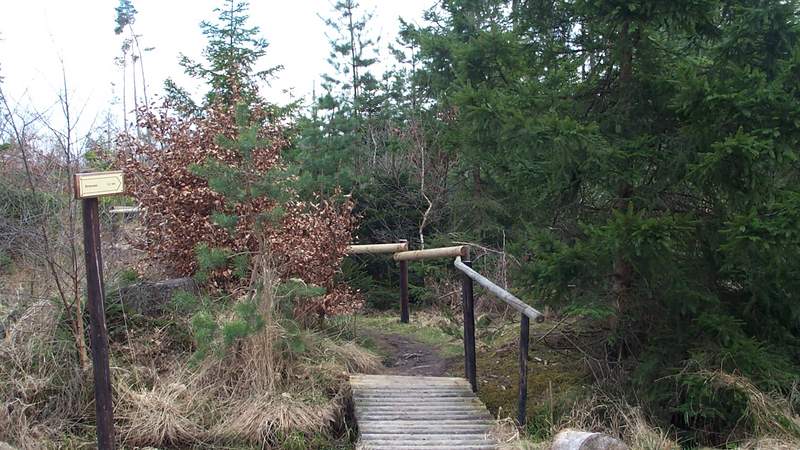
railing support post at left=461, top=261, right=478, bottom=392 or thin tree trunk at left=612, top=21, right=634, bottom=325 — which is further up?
thin tree trunk at left=612, top=21, right=634, bottom=325

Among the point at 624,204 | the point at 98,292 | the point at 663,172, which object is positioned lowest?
the point at 98,292

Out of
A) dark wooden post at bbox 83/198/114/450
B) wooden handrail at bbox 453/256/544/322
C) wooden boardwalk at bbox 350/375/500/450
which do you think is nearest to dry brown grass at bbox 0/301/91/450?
dark wooden post at bbox 83/198/114/450

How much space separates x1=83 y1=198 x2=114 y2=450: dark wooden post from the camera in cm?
454

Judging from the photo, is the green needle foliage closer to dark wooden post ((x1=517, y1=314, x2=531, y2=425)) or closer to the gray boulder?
dark wooden post ((x1=517, y1=314, x2=531, y2=425))

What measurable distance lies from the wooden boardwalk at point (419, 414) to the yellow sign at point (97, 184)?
7.44 feet

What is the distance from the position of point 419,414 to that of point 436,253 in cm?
296

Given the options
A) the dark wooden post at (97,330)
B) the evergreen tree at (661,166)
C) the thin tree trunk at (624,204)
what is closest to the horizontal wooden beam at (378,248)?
the evergreen tree at (661,166)

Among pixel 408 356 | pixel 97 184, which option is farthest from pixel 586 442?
pixel 408 356

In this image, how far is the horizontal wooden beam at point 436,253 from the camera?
24.6 ft

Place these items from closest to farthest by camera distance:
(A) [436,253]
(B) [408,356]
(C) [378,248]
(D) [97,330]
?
(D) [97,330] < (B) [408,356] < (A) [436,253] < (C) [378,248]

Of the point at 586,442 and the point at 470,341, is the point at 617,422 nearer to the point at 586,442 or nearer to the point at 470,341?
the point at 586,442

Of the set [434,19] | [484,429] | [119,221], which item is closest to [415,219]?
[434,19]

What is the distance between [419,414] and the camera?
17.7ft

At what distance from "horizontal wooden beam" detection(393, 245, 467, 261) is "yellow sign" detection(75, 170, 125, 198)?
3.75 meters
